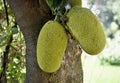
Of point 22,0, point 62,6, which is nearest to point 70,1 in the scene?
point 62,6

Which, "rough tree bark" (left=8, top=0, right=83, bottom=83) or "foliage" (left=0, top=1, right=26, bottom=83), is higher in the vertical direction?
"rough tree bark" (left=8, top=0, right=83, bottom=83)

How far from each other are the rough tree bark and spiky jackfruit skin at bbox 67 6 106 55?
0.13 m

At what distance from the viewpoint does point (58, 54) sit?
0.71 m

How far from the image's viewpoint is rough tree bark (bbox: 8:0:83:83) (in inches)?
32.9

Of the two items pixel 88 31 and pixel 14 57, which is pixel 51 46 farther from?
pixel 14 57

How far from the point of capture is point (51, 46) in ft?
2.29

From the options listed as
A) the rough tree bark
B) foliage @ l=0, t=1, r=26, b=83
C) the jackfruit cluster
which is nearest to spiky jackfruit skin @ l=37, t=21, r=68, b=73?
the jackfruit cluster

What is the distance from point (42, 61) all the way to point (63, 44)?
54 millimetres

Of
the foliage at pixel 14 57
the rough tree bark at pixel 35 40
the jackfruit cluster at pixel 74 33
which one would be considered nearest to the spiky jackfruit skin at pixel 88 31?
the jackfruit cluster at pixel 74 33

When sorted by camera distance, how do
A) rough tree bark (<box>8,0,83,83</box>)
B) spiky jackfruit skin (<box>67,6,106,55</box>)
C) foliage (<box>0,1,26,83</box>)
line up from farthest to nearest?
foliage (<box>0,1,26,83</box>), rough tree bark (<box>8,0,83,83</box>), spiky jackfruit skin (<box>67,6,106,55</box>)

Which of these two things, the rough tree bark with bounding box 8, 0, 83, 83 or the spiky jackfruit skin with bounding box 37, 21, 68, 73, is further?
the rough tree bark with bounding box 8, 0, 83, 83

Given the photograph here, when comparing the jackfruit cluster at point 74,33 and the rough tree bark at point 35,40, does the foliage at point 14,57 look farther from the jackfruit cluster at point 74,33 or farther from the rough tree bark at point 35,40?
the jackfruit cluster at point 74,33

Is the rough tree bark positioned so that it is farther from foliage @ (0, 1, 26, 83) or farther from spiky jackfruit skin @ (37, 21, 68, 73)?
foliage @ (0, 1, 26, 83)

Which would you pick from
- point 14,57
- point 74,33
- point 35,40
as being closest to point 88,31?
point 74,33
